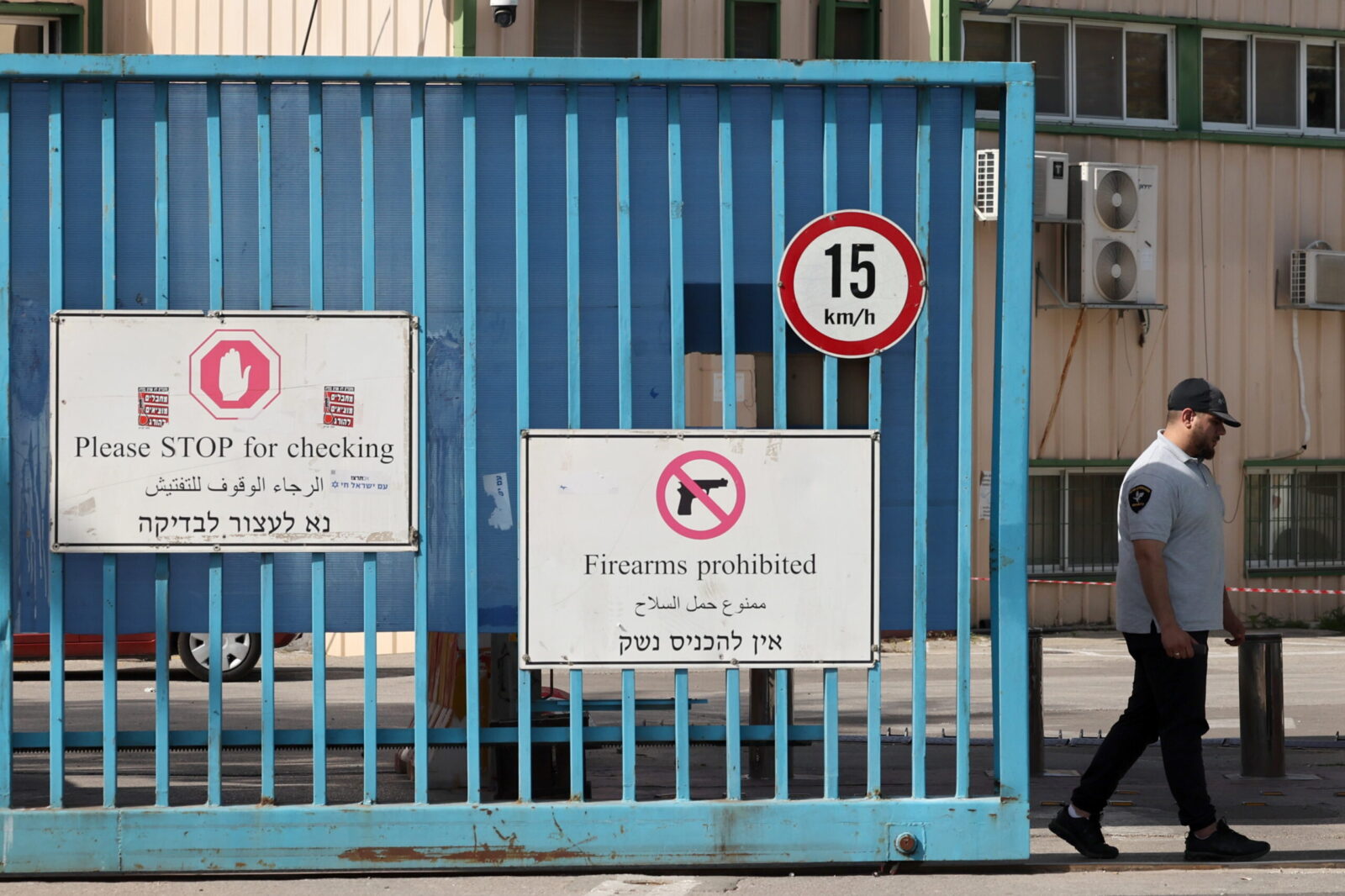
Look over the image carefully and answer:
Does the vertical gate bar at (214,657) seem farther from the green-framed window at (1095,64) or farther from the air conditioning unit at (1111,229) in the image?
the green-framed window at (1095,64)

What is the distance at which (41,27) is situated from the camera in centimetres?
1806

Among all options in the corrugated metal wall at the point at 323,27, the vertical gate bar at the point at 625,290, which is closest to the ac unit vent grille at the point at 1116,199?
the corrugated metal wall at the point at 323,27

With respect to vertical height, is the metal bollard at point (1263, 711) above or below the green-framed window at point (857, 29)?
below

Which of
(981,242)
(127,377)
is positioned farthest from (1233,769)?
(981,242)

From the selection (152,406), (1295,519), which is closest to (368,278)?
(152,406)

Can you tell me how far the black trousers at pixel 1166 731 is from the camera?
6660 millimetres

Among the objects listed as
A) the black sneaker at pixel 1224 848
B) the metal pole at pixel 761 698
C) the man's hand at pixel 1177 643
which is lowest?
the black sneaker at pixel 1224 848

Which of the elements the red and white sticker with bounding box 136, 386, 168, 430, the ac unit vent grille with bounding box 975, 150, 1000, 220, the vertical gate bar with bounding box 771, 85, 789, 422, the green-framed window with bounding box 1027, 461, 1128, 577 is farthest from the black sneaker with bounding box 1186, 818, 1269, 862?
the green-framed window with bounding box 1027, 461, 1128, 577

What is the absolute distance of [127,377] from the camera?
6.16 meters

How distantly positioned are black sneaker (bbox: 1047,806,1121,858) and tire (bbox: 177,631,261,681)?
27.4 feet

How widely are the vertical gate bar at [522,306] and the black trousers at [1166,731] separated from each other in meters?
2.31

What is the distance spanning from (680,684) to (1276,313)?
54.7 ft

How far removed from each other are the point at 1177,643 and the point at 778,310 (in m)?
2.06

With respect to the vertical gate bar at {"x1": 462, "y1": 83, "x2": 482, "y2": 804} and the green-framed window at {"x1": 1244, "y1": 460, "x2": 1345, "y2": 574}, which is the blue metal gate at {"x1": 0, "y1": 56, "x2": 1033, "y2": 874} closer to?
the vertical gate bar at {"x1": 462, "y1": 83, "x2": 482, "y2": 804}
